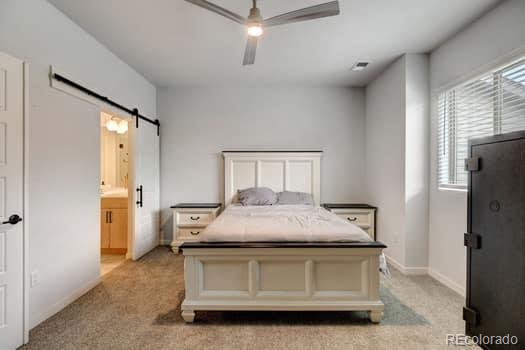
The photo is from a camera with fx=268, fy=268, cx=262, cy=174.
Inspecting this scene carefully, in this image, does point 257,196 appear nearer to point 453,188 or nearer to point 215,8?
point 453,188

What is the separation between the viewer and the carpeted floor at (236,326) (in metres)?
1.96

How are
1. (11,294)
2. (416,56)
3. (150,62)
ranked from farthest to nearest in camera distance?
(150,62) < (416,56) < (11,294)

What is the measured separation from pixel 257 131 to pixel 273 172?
78 cm

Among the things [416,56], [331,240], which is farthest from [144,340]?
[416,56]

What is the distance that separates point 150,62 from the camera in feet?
11.9

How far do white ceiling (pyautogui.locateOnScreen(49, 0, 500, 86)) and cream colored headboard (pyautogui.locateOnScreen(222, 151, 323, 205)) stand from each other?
127 centimetres

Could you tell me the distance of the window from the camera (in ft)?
7.43

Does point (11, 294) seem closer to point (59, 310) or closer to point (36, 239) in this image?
point (36, 239)

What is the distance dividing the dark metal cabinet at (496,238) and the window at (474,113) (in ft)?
5.28

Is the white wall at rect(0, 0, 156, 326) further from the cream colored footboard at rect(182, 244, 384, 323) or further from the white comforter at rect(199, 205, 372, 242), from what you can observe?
the white comforter at rect(199, 205, 372, 242)

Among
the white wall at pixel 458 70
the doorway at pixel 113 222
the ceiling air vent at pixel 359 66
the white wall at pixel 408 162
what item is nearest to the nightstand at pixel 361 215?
the white wall at pixel 408 162

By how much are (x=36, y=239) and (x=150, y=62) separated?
8.27 ft

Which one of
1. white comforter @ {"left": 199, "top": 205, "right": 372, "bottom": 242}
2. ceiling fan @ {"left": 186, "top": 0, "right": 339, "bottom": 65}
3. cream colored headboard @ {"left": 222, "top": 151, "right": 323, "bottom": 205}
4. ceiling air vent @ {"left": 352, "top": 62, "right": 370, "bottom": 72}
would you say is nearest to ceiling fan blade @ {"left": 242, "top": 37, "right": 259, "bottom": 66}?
ceiling fan @ {"left": 186, "top": 0, "right": 339, "bottom": 65}

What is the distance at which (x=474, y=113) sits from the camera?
2.71 metres
